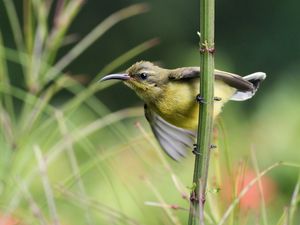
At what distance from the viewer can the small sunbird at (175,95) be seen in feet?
7.08

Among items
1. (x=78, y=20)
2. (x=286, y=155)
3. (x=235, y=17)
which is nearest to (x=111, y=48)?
(x=78, y=20)

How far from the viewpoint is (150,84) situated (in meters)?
2.30

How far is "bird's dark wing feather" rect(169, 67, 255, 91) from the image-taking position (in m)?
2.03

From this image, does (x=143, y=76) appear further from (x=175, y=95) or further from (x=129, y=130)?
(x=129, y=130)

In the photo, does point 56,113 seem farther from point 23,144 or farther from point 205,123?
point 205,123

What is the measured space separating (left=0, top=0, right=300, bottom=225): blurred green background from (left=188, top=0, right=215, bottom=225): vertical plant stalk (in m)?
0.05

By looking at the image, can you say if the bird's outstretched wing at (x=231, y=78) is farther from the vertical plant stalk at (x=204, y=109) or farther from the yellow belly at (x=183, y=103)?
the vertical plant stalk at (x=204, y=109)

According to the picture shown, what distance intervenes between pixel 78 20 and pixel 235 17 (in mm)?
1586

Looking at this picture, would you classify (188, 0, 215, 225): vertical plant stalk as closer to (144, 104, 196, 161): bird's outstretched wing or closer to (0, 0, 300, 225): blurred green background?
(0, 0, 300, 225): blurred green background

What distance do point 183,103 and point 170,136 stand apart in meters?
0.23

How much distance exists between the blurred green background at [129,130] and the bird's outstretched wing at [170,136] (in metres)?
0.05

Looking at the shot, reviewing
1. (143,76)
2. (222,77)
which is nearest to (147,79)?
(143,76)

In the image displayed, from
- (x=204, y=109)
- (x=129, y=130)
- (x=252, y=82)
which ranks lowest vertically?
(x=204, y=109)

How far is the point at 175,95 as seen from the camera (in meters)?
2.21
